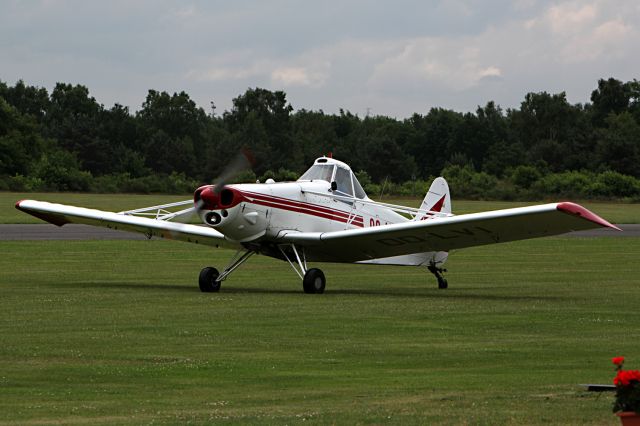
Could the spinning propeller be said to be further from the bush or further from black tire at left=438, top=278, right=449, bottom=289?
the bush

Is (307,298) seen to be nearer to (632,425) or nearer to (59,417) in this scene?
(59,417)

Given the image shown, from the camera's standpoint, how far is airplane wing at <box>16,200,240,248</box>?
23.6 metres

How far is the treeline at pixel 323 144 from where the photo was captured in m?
82.9

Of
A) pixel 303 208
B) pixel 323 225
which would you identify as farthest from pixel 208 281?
pixel 323 225

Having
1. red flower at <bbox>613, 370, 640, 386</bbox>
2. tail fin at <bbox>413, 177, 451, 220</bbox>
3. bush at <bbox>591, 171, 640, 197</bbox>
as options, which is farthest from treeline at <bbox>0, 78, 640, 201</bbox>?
red flower at <bbox>613, 370, 640, 386</bbox>

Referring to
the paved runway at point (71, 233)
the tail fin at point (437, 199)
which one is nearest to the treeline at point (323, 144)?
the paved runway at point (71, 233)

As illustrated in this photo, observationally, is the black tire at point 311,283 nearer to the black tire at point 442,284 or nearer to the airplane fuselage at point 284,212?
the airplane fuselage at point 284,212

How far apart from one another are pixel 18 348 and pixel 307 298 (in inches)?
297

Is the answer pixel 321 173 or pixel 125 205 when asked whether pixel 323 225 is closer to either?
pixel 321 173

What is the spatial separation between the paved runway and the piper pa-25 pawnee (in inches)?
536

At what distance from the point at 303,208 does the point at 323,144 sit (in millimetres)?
108805

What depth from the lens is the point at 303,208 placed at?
22781 mm

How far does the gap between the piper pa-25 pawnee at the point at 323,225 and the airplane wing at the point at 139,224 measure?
23mm

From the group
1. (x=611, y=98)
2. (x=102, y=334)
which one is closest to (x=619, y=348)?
(x=102, y=334)
